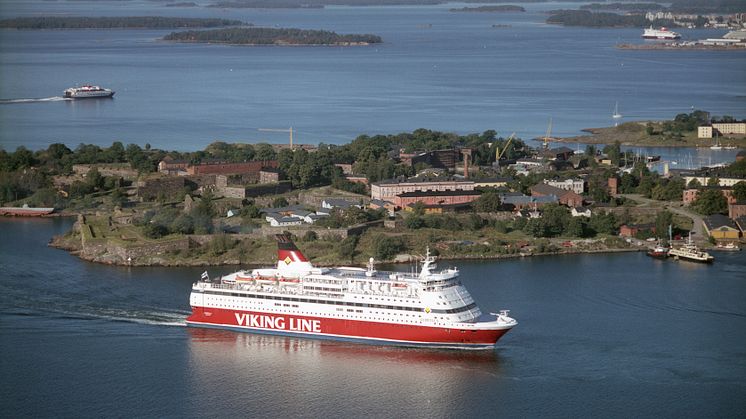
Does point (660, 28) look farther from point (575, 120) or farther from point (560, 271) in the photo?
point (560, 271)

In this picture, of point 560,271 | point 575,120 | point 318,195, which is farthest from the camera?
point 575,120

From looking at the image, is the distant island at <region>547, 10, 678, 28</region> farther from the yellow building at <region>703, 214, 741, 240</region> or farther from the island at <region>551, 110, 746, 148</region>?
the yellow building at <region>703, 214, 741, 240</region>

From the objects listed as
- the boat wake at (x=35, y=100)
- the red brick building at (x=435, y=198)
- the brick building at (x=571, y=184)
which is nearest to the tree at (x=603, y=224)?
the red brick building at (x=435, y=198)

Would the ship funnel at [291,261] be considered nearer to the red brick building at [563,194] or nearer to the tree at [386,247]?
the tree at [386,247]

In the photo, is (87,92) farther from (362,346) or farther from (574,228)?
(362,346)

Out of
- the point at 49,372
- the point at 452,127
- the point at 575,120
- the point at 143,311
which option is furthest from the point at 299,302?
the point at 575,120

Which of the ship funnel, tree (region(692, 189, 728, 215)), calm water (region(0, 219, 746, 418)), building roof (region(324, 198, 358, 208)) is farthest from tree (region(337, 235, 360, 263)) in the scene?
tree (region(692, 189, 728, 215))
